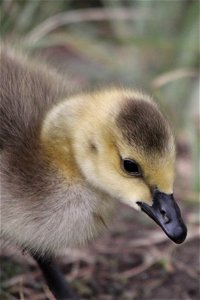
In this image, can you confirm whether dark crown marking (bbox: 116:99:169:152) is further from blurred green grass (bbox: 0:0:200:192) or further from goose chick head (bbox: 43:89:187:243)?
blurred green grass (bbox: 0:0:200:192)

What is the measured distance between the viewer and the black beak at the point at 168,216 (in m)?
1.79

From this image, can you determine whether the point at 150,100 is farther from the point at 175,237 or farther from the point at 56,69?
the point at 56,69

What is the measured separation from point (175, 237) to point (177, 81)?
2.09 m

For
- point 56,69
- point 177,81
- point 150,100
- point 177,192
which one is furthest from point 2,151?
point 177,81

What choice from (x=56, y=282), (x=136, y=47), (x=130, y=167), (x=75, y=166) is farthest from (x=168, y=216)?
(x=136, y=47)

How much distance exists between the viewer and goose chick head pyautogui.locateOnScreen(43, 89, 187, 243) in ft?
5.93

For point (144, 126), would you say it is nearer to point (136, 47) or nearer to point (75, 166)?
point (75, 166)

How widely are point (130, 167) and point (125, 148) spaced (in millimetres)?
49

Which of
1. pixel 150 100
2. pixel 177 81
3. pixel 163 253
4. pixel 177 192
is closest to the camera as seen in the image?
pixel 150 100

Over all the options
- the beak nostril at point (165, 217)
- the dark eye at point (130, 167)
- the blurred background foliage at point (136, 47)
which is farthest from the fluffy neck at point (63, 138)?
the blurred background foliage at point (136, 47)

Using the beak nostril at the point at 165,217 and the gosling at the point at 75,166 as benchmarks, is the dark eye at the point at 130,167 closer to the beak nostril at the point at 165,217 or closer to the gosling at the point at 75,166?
the gosling at the point at 75,166

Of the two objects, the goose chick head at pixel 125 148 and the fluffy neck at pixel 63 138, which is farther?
the fluffy neck at pixel 63 138

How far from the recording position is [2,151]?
196 centimetres

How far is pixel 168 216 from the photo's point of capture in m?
1.80
